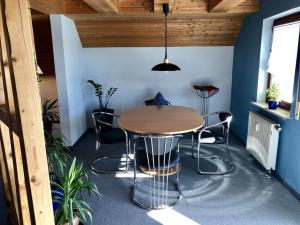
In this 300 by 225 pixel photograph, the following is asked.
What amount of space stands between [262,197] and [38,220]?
2.40 meters

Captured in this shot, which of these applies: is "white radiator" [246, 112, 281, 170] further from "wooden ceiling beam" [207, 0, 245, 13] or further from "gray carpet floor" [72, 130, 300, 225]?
"wooden ceiling beam" [207, 0, 245, 13]

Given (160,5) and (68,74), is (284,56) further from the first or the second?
(68,74)

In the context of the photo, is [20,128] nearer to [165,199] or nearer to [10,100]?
[10,100]

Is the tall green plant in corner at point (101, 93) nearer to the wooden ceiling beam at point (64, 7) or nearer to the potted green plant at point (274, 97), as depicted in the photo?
the wooden ceiling beam at point (64, 7)

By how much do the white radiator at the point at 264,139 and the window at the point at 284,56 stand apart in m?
0.36

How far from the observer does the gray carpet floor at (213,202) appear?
7.95 feet

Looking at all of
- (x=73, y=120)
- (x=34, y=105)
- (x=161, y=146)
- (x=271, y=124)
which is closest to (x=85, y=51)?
(x=73, y=120)

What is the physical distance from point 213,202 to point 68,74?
9.71ft

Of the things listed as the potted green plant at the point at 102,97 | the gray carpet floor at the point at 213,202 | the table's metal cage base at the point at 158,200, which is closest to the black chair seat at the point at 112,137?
the gray carpet floor at the point at 213,202

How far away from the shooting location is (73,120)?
435 cm

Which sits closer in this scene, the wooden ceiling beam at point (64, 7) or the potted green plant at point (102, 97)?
the wooden ceiling beam at point (64, 7)

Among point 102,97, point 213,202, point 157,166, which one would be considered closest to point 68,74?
point 102,97

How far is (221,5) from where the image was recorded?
3.30 m

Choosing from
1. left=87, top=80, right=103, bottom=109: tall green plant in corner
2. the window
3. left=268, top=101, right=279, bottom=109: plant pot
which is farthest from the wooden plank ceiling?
left=268, top=101, right=279, bottom=109: plant pot
